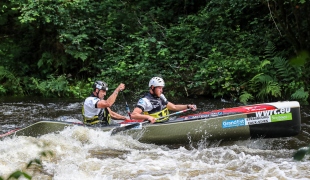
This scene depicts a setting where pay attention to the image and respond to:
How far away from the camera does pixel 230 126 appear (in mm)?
6820

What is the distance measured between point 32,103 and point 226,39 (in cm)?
580

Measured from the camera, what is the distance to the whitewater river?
5.29 meters

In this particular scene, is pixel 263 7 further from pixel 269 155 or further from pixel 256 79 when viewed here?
pixel 269 155

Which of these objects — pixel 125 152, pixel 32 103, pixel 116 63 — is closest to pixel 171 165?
pixel 125 152

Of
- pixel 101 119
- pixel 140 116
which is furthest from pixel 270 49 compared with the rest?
pixel 101 119

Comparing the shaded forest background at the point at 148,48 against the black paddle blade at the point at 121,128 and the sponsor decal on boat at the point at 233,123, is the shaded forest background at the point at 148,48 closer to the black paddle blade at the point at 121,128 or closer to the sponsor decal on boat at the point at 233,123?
the sponsor decal on boat at the point at 233,123

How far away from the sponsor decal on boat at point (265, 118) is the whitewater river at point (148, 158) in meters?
0.39

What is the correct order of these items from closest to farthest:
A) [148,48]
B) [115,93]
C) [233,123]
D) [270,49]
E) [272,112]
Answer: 1. [272,112]
2. [233,123]
3. [115,93]
4. [270,49]
5. [148,48]

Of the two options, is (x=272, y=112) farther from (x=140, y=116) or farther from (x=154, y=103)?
(x=140, y=116)

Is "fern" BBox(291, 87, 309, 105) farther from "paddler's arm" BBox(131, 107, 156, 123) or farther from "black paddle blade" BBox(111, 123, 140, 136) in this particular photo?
"black paddle blade" BBox(111, 123, 140, 136)

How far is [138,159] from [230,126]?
63.7 inches

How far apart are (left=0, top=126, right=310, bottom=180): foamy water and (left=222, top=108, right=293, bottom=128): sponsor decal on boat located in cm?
41

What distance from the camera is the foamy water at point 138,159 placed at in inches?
208

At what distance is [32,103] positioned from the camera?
39.1 ft
